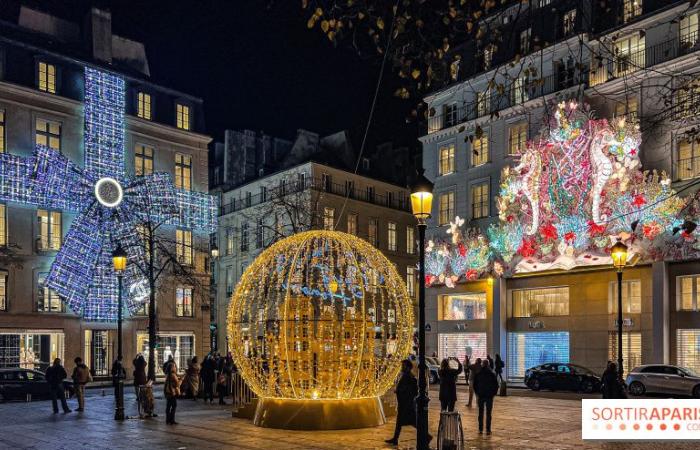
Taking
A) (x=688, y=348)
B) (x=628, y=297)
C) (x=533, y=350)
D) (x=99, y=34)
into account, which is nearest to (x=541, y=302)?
(x=533, y=350)

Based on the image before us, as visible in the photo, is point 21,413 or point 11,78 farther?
point 11,78

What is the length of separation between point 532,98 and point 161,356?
1095 inches

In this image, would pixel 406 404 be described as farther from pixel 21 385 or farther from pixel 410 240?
pixel 410 240

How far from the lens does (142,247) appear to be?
3984 cm

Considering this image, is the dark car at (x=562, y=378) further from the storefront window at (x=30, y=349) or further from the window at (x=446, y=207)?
the storefront window at (x=30, y=349)

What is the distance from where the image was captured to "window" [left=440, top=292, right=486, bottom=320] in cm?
4353

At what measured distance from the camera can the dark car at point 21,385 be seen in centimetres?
2977

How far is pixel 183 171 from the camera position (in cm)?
5069

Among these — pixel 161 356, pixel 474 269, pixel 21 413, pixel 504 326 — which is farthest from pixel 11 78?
pixel 504 326

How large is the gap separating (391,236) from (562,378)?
31666mm

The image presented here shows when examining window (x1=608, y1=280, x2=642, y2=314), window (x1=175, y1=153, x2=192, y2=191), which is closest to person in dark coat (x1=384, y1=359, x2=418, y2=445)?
window (x1=608, y1=280, x2=642, y2=314)

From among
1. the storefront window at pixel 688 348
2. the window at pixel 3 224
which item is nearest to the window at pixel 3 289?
the window at pixel 3 224

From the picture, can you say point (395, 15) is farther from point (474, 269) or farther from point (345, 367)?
point (474, 269)

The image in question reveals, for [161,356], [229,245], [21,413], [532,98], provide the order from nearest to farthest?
[21,413] < [532,98] < [161,356] < [229,245]
